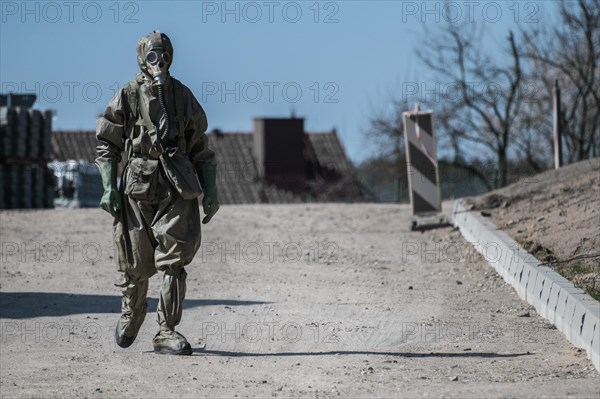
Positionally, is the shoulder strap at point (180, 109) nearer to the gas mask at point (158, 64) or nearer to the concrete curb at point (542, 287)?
the gas mask at point (158, 64)

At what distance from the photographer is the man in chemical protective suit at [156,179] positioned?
30.4 ft

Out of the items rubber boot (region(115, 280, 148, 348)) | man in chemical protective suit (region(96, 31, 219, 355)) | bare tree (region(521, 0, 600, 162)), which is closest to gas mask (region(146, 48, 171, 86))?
man in chemical protective suit (region(96, 31, 219, 355))

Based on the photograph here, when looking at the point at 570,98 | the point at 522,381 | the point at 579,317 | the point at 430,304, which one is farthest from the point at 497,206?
the point at 570,98

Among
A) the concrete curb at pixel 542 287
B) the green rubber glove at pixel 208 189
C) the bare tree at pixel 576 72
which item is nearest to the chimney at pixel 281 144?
the bare tree at pixel 576 72

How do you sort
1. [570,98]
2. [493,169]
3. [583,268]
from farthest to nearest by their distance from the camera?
[493,169] → [570,98] → [583,268]

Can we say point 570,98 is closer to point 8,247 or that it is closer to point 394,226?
point 394,226

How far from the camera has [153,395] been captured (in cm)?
777

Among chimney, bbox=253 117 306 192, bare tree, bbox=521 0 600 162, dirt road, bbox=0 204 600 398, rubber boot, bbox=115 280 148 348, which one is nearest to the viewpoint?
dirt road, bbox=0 204 600 398

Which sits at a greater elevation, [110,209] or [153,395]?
[110,209]

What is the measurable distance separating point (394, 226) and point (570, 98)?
12986mm

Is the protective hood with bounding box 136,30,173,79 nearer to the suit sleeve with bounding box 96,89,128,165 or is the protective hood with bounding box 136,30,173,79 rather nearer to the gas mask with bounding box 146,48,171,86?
the gas mask with bounding box 146,48,171,86

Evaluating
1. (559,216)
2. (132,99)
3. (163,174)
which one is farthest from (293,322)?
(559,216)

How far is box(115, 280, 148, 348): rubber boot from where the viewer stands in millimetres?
9602

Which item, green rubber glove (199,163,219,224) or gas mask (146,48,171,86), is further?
green rubber glove (199,163,219,224)
